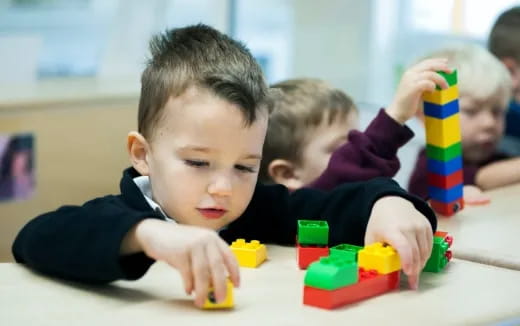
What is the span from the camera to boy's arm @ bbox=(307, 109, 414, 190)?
4.99 ft

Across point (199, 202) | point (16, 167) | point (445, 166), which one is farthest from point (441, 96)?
point (16, 167)

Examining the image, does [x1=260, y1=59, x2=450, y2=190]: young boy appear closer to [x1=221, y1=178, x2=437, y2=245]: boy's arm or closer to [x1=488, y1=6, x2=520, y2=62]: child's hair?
[x1=221, y1=178, x2=437, y2=245]: boy's arm

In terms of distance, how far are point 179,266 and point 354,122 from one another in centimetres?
94

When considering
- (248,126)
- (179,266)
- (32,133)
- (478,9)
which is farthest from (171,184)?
(478,9)

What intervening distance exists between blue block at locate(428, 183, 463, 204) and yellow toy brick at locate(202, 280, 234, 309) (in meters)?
0.73

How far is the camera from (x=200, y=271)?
872 mm

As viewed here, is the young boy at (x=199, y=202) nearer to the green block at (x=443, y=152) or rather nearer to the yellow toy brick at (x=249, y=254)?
the yellow toy brick at (x=249, y=254)

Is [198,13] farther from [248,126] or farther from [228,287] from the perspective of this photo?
[228,287]

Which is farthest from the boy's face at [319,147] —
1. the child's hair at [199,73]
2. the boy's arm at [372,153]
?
the child's hair at [199,73]

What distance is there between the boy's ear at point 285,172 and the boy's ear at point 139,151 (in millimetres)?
534

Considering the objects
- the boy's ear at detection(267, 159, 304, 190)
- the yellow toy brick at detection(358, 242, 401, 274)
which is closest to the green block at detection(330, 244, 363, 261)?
the yellow toy brick at detection(358, 242, 401, 274)

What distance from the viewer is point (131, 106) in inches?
97.0

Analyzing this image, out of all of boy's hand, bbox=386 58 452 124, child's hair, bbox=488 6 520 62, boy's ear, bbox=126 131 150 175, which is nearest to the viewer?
boy's ear, bbox=126 131 150 175

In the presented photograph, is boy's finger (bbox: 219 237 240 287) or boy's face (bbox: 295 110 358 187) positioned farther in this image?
boy's face (bbox: 295 110 358 187)
